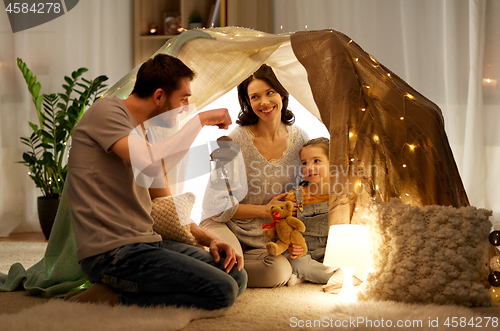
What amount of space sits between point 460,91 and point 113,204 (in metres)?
2.60

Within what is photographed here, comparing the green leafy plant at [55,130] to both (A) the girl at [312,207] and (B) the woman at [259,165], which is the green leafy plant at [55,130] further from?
(A) the girl at [312,207]

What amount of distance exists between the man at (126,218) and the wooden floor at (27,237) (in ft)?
6.02

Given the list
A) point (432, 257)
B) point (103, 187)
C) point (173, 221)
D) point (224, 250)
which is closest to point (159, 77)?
point (103, 187)

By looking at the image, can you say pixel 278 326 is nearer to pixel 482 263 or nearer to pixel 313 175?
pixel 482 263

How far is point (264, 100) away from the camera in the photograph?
2.15m

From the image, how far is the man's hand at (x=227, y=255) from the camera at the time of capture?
1556 mm

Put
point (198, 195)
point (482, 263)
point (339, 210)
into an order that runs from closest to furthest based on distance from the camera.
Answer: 1. point (482, 263)
2. point (339, 210)
3. point (198, 195)

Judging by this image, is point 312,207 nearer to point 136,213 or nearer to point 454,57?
point 136,213

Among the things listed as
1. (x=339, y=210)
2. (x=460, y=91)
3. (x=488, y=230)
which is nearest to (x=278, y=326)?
(x=339, y=210)

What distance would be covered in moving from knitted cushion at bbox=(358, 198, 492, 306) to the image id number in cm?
303

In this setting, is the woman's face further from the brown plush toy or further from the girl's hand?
the girl's hand

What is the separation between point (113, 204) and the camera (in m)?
1.40

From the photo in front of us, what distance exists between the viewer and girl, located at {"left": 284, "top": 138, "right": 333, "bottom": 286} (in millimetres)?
1919

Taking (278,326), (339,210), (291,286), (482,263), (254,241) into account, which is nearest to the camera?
(278,326)
